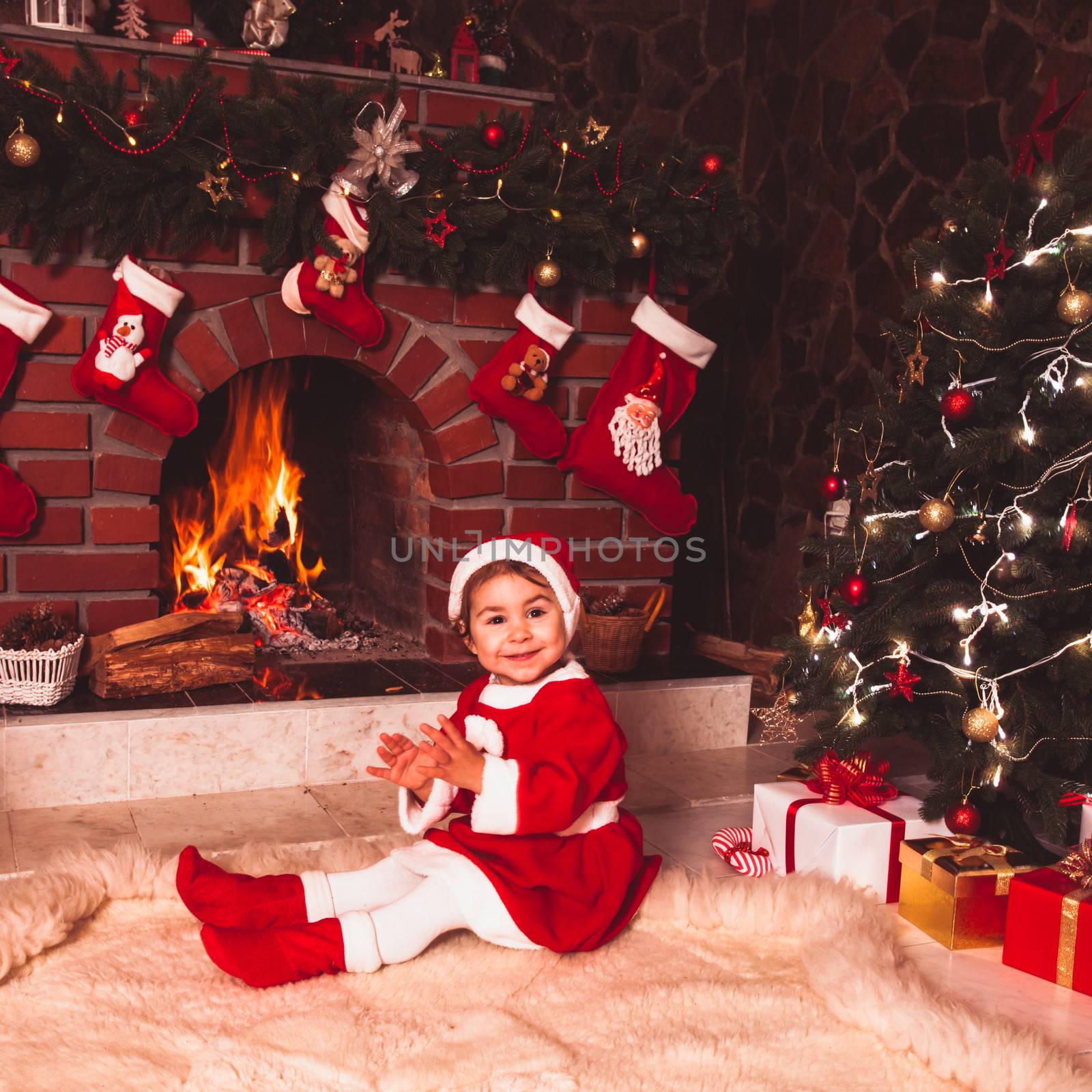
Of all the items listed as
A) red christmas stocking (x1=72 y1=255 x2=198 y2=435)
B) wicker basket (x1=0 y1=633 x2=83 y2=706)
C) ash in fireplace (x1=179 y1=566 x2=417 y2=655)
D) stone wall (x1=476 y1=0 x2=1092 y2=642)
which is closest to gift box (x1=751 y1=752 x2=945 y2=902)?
ash in fireplace (x1=179 y1=566 x2=417 y2=655)

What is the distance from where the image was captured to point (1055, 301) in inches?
86.8

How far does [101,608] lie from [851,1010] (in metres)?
2.05

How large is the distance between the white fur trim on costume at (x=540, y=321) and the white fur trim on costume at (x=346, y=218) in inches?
18.2

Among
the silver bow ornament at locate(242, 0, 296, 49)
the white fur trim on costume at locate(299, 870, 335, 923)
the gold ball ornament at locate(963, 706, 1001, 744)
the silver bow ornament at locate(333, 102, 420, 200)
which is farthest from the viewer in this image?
the silver bow ornament at locate(242, 0, 296, 49)

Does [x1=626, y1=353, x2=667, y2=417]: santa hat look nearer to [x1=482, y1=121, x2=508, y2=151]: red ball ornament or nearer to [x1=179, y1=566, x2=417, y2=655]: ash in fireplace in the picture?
[x1=482, y1=121, x2=508, y2=151]: red ball ornament

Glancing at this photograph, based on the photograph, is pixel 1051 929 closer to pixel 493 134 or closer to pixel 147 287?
pixel 493 134

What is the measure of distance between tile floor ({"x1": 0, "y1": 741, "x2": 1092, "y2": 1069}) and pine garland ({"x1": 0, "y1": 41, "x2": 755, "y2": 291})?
131 centimetres

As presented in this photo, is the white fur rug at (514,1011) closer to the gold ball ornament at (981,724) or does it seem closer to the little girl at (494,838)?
the little girl at (494,838)

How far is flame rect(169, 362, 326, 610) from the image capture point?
349 centimetres

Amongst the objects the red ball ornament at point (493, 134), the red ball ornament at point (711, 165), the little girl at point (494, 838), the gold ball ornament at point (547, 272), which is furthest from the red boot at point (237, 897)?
the red ball ornament at point (711, 165)

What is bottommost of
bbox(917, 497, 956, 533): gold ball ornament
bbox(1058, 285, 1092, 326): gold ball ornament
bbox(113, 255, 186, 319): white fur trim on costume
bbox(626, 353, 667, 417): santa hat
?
bbox(917, 497, 956, 533): gold ball ornament

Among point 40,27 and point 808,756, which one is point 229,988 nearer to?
point 808,756

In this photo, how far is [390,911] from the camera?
1.89m

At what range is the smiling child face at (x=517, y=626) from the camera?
6.46 ft
